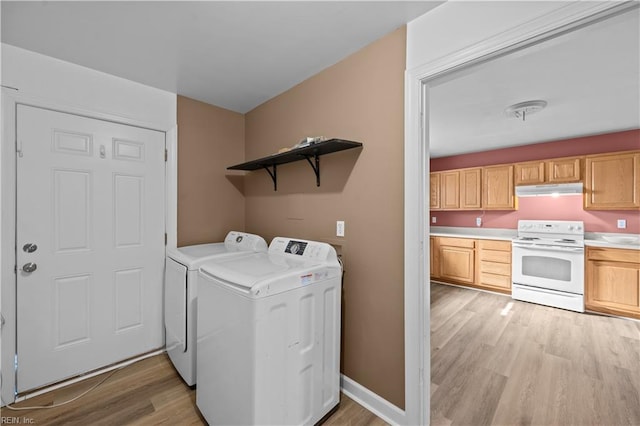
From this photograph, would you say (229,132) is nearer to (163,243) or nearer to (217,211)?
(217,211)

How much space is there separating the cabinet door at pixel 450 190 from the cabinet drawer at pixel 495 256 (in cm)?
93

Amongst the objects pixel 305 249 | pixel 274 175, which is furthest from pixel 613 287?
pixel 274 175

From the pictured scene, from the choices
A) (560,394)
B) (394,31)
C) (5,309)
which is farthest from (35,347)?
(560,394)

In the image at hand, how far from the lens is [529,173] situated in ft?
13.0

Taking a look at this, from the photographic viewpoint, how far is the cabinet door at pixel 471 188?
4.48 metres

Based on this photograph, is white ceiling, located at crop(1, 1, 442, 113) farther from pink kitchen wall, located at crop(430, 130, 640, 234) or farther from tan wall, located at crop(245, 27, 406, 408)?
pink kitchen wall, located at crop(430, 130, 640, 234)

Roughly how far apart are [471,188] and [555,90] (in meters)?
2.38

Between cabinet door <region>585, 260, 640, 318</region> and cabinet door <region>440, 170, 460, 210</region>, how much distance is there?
1.92 m

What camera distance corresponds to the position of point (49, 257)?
1.90 m

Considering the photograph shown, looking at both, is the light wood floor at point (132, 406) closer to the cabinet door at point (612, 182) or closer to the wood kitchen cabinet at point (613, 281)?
the wood kitchen cabinet at point (613, 281)

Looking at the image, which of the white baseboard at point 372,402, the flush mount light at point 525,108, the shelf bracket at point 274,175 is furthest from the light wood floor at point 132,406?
the flush mount light at point 525,108

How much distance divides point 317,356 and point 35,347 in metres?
1.98

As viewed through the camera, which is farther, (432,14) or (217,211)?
(217,211)

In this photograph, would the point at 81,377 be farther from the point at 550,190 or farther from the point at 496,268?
the point at 550,190
